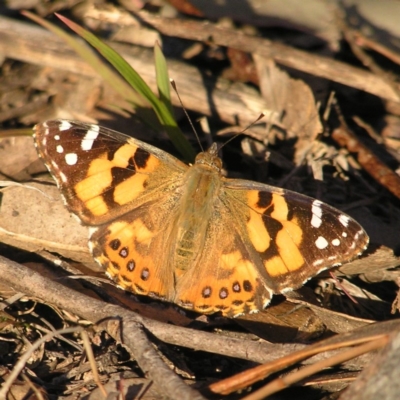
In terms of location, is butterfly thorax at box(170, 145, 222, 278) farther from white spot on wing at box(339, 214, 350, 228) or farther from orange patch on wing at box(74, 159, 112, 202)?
white spot on wing at box(339, 214, 350, 228)

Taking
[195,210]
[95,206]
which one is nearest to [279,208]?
[195,210]

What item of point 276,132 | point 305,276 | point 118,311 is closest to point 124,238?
point 118,311

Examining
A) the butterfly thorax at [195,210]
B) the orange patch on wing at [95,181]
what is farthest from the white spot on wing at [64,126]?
the butterfly thorax at [195,210]

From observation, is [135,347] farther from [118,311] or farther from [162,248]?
[162,248]

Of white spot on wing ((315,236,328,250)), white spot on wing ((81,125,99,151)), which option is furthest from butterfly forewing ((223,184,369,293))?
white spot on wing ((81,125,99,151))

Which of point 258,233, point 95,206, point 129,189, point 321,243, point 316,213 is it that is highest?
point 316,213

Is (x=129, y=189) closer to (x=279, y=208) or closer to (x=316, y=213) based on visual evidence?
(x=279, y=208)
